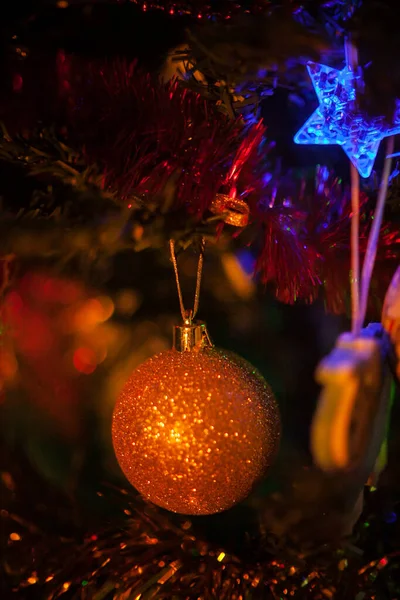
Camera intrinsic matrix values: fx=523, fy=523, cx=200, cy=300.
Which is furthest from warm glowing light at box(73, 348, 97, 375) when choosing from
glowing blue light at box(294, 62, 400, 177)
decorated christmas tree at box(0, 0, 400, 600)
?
glowing blue light at box(294, 62, 400, 177)

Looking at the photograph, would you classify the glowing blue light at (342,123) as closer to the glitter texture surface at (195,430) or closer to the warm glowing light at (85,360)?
the glitter texture surface at (195,430)

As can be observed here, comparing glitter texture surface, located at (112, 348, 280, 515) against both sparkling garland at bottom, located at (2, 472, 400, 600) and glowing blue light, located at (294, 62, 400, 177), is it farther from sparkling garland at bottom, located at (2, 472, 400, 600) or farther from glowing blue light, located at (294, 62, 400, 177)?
glowing blue light, located at (294, 62, 400, 177)

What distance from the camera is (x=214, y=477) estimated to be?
43 centimetres

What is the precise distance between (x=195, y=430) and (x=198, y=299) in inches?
5.8

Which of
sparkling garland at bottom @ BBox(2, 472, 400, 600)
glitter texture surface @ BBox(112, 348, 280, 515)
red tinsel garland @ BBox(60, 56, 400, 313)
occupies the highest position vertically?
red tinsel garland @ BBox(60, 56, 400, 313)

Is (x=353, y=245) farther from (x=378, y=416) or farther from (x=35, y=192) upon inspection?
(x=35, y=192)

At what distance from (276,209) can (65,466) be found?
1.28 ft

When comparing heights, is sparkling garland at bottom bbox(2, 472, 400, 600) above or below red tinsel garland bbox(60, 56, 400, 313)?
below

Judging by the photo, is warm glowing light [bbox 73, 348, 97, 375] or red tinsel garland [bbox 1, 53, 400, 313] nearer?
red tinsel garland [bbox 1, 53, 400, 313]

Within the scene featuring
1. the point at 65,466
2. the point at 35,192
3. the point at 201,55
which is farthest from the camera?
the point at 65,466

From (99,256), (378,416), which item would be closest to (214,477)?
(378,416)

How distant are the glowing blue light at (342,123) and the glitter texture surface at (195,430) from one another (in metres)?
0.21

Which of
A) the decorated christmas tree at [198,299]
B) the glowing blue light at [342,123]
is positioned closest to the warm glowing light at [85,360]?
the decorated christmas tree at [198,299]

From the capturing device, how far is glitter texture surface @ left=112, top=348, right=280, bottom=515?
42 cm
